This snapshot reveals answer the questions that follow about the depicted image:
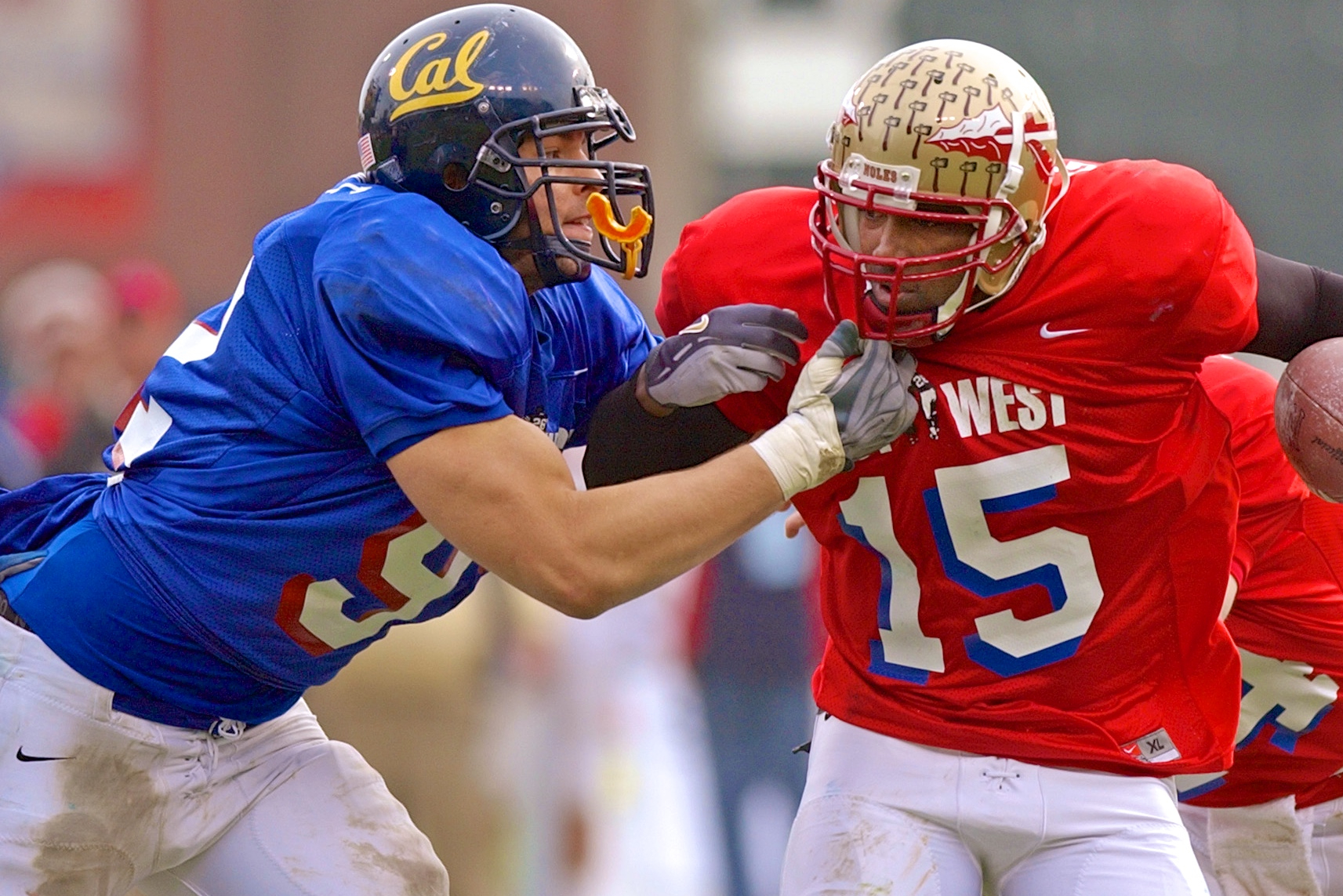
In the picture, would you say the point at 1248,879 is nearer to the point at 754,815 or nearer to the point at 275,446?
the point at 275,446

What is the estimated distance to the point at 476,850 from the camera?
17.3 feet

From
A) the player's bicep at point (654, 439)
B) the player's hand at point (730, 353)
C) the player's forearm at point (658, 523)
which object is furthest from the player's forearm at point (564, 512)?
the player's bicep at point (654, 439)

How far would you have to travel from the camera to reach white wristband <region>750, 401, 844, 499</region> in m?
2.55

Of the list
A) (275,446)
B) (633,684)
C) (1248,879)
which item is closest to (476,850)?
(633,684)

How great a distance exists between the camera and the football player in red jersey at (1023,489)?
103 inches

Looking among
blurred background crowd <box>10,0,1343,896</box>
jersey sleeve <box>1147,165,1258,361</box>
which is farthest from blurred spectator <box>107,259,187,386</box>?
jersey sleeve <box>1147,165,1258,361</box>

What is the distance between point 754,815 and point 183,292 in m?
9.89

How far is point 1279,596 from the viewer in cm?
333

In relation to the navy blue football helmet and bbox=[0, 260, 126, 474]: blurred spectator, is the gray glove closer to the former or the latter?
the navy blue football helmet

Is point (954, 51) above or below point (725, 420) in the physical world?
above

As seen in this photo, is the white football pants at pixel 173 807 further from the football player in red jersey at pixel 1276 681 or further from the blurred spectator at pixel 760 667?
the blurred spectator at pixel 760 667

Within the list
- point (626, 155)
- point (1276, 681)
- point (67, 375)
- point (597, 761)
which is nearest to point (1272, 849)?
point (1276, 681)

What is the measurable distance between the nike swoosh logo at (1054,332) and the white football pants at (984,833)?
2.25 feet

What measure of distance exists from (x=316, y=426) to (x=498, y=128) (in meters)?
0.56
